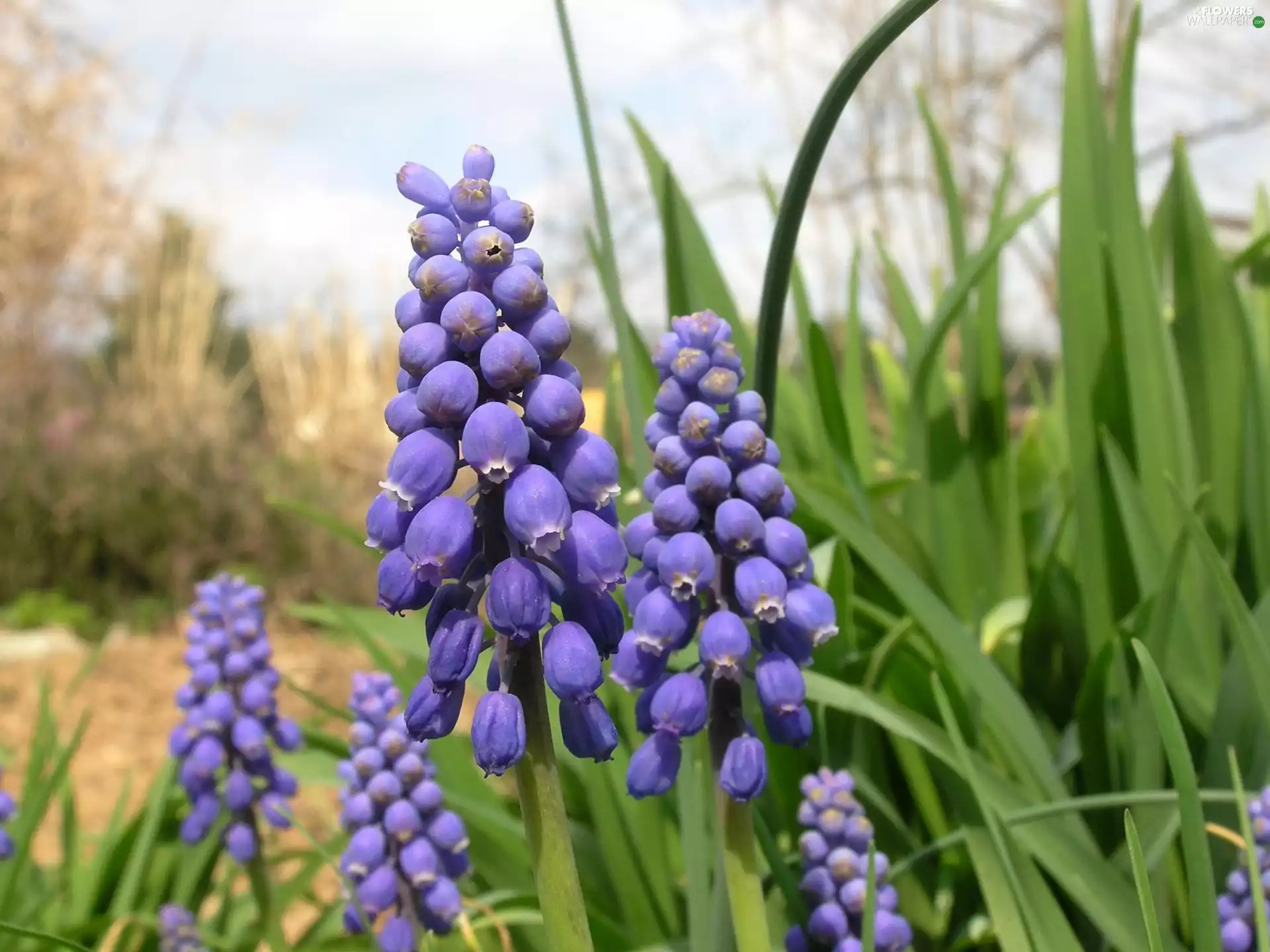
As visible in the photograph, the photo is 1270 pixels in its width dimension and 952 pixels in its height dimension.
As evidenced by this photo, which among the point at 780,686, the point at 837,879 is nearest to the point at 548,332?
the point at 780,686

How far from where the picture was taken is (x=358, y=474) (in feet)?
A: 51.0

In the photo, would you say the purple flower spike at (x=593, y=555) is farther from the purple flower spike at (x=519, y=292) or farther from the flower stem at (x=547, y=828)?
the purple flower spike at (x=519, y=292)

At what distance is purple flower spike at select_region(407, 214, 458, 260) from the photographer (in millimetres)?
949

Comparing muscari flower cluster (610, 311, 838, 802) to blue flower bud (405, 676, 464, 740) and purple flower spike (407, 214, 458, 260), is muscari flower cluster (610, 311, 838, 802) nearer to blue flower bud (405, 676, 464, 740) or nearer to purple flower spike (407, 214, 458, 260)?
Answer: blue flower bud (405, 676, 464, 740)

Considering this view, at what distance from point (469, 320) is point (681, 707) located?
19.4 inches

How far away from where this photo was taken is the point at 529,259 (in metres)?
0.97

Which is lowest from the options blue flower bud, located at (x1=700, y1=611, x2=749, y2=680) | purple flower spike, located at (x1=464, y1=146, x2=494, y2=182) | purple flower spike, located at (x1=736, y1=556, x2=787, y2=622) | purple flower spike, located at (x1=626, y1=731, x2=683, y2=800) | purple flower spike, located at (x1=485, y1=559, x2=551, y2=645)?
purple flower spike, located at (x1=626, y1=731, x2=683, y2=800)

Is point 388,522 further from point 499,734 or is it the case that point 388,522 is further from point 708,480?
point 708,480

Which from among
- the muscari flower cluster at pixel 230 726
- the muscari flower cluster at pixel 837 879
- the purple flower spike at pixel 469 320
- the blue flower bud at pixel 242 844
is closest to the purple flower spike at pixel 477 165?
the purple flower spike at pixel 469 320

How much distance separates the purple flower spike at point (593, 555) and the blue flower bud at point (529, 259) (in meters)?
0.23

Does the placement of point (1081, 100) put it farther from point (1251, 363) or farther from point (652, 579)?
point (652, 579)

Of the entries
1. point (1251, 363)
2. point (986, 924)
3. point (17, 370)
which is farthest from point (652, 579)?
point (17, 370)

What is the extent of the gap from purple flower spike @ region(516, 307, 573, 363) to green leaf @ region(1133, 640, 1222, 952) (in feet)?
2.22

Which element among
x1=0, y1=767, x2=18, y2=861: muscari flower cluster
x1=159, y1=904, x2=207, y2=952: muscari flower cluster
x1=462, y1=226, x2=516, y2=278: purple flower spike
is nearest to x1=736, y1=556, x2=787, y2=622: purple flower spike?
x1=462, y1=226, x2=516, y2=278: purple flower spike
